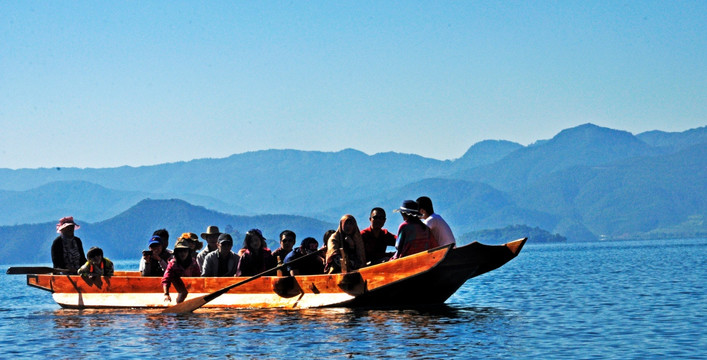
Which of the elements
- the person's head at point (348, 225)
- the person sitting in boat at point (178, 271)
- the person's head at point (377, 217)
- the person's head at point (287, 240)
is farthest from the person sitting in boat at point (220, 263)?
the person's head at point (377, 217)

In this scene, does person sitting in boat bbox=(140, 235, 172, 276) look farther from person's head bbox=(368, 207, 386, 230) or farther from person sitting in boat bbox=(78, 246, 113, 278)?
person's head bbox=(368, 207, 386, 230)

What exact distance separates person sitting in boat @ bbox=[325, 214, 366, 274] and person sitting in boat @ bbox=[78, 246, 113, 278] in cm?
689

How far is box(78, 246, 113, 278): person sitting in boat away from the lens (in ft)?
90.5

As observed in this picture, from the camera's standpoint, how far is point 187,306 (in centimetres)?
2539

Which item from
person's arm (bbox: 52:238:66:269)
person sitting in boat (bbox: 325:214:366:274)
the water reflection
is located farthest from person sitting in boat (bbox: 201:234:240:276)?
person's arm (bbox: 52:238:66:269)

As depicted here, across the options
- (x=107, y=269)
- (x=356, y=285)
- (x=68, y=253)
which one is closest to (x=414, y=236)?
(x=356, y=285)

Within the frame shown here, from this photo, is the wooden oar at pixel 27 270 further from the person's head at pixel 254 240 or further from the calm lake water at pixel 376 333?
the person's head at pixel 254 240

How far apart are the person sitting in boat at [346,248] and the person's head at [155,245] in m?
4.55

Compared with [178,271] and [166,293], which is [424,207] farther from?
[166,293]

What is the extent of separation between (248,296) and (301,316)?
172 cm

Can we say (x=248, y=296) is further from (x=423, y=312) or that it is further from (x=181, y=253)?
(x=423, y=312)

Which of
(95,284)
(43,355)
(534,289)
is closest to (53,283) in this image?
(95,284)

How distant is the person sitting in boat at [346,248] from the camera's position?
76.7 ft

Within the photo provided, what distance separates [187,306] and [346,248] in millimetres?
4422
